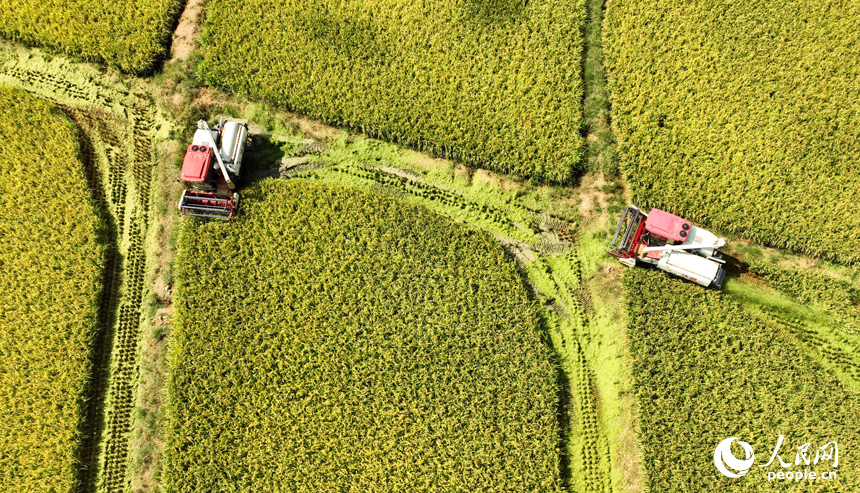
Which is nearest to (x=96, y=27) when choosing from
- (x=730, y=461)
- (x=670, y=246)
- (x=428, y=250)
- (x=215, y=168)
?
(x=215, y=168)

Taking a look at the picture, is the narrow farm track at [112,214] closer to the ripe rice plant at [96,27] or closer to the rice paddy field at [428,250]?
the rice paddy field at [428,250]

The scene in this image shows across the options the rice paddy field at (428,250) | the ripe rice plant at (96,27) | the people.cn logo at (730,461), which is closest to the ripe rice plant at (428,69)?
the rice paddy field at (428,250)

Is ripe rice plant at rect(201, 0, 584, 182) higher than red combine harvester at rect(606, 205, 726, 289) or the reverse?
higher

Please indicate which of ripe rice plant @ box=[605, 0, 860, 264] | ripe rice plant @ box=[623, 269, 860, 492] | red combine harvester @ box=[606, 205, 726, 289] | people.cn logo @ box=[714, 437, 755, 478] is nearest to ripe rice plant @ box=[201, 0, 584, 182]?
ripe rice plant @ box=[605, 0, 860, 264]

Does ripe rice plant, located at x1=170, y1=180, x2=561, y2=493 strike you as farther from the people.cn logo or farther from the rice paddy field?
the people.cn logo

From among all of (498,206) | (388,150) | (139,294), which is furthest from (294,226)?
(498,206)

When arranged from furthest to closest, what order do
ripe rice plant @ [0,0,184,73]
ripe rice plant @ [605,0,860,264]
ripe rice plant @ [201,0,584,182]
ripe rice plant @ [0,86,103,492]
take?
ripe rice plant @ [0,0,184,73] → ripe rice plant @ [201,0,584,182] → ripe rice plant @ [605,0,860,264] → ripe rice plant @ [0,86,103,492]
